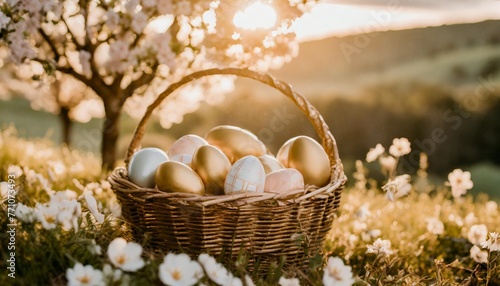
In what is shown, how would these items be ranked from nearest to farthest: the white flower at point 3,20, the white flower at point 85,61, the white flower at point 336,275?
the white flower at point 336,275 < the white flower at point 3,20 < the white flower at point 85,61

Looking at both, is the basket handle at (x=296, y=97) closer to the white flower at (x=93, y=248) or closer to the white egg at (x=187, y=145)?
the white egg at (x=187, y=145)

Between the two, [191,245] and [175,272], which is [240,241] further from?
[175,272]

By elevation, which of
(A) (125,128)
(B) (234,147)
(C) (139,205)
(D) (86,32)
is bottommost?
(C) (139,205)

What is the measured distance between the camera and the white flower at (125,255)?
1.87m

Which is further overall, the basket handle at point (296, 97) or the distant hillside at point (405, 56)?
the distant hillside at point (405, 56)

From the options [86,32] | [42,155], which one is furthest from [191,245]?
[42,155]

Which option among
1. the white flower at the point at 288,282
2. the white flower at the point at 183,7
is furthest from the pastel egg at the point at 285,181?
the white flower at the point at 183,7

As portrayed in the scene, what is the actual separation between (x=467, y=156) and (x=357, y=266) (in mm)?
6844

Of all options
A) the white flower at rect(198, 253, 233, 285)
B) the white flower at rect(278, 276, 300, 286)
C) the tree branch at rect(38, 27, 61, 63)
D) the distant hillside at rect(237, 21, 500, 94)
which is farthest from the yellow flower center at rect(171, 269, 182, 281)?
the distant hillside at rect(237, 21, 500, 94)

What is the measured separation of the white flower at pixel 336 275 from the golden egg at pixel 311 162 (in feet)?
2.07

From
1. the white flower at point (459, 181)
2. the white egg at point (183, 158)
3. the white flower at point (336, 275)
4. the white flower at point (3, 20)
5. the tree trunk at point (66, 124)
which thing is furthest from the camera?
the tree trunk at point (66, 124)

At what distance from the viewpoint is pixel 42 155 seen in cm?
475

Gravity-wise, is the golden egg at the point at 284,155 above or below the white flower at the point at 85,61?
below

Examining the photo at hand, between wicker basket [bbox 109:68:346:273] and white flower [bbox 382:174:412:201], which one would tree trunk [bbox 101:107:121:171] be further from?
white flower [bbox 382:174:412:201]
